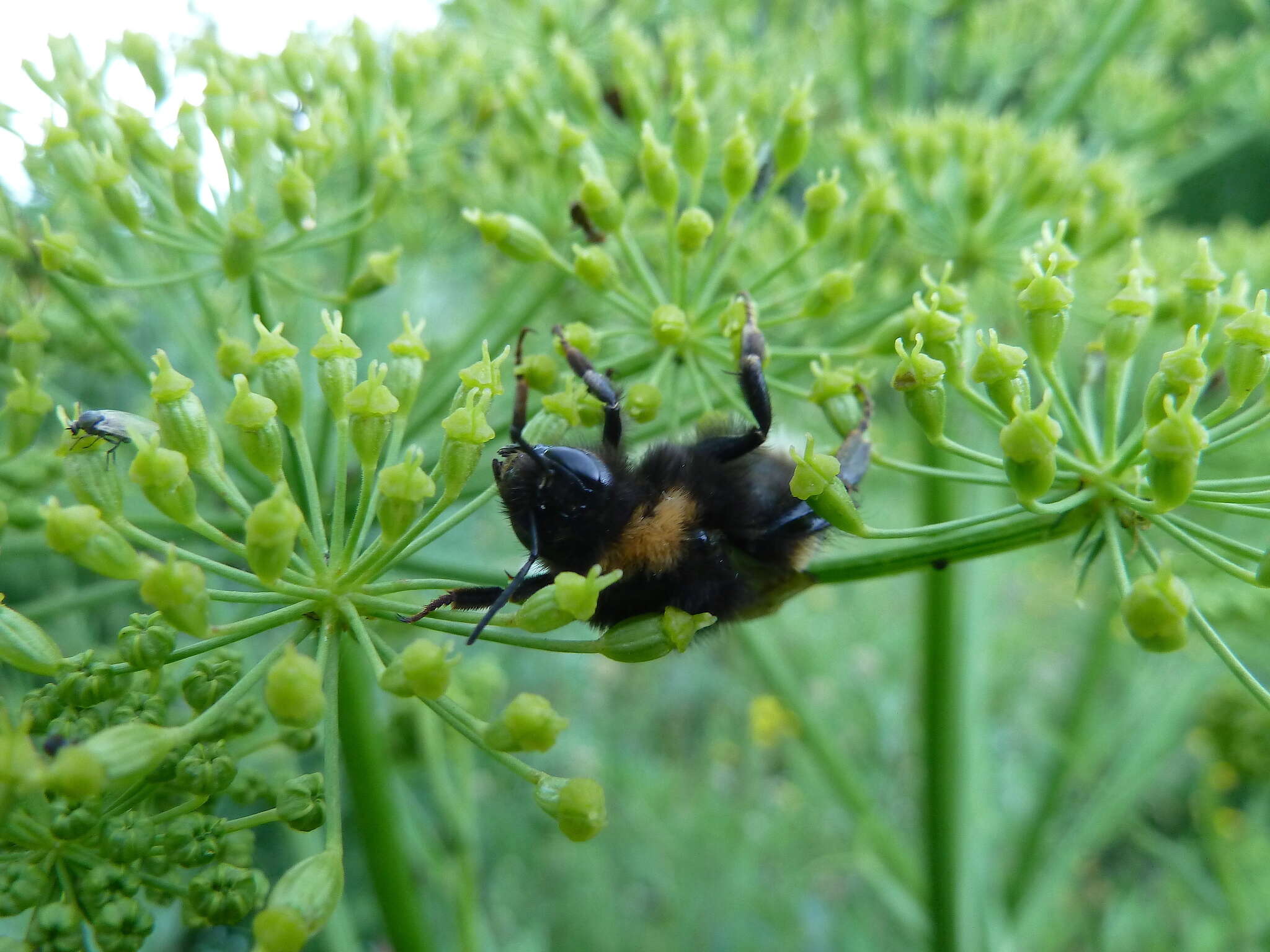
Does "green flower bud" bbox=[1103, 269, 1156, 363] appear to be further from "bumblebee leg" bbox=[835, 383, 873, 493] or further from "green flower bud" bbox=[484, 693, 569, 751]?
"green flower bud" bbox=[484, 693, 569, 751]

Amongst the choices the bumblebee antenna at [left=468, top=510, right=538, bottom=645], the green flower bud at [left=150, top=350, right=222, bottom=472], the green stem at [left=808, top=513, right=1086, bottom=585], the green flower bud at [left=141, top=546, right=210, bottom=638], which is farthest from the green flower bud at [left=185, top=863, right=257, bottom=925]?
the green stem at [left=808, top=513, right=1086, bottom=585]

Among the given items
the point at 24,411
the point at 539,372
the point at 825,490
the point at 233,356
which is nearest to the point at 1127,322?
the point at 825,490

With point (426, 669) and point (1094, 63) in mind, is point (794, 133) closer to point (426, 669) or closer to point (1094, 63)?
point (1094, 63)

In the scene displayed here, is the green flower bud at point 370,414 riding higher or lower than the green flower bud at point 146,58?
lower

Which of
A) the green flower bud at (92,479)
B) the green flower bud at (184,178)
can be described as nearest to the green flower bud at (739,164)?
the green flower bud at (184,178)

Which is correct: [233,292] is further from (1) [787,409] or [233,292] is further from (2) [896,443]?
(2) [896,443]

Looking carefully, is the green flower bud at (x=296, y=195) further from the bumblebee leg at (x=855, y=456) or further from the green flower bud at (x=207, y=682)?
the bumblebee leg at (x=855, y=456)
